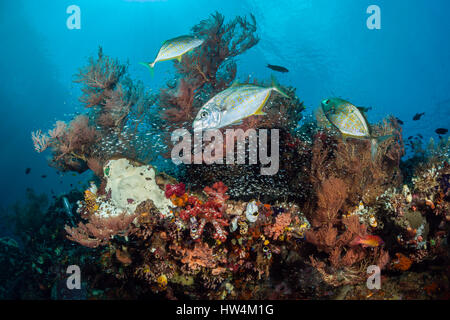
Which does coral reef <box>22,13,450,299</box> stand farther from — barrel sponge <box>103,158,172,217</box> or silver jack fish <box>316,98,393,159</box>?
silver jack fish <box>316,98,393,159</box>

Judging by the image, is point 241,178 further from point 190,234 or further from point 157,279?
point 157,279

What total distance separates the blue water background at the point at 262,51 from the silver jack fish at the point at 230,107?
3932cm

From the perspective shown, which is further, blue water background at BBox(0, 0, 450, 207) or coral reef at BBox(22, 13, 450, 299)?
blue water background at BBox(0, 0, 450, 207)

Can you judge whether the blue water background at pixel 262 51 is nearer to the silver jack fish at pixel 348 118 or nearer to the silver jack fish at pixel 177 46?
the silver jack fish at pixel 177 46

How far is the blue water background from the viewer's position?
4212 centimetres

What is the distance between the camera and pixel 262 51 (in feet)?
184

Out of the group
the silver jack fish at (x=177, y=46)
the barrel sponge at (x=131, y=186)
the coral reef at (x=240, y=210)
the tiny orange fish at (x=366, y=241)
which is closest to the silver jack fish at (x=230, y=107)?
the coral reef at (x=240, y=210)

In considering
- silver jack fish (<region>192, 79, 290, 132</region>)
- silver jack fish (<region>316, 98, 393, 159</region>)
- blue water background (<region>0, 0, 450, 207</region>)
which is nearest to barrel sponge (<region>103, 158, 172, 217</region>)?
silver jack fish (<region>192, 79, 290, 132</region>)

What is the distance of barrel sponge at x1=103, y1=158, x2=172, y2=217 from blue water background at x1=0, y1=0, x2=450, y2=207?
3613cm

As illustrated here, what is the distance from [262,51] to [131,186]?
5990cm

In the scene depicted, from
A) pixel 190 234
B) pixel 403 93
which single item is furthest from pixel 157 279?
pixel 403 93

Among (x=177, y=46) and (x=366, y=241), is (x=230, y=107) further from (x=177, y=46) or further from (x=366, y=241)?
(x=366, y=241)

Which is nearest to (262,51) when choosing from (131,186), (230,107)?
(131,186)

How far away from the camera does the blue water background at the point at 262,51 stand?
4212 centimetres
